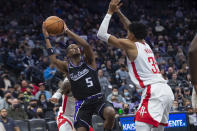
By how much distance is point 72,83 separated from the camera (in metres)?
6.31

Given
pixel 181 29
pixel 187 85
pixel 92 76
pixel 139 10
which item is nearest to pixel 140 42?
pixel 92 76

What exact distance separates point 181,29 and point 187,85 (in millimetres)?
8750

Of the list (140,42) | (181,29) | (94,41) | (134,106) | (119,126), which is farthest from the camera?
(181,29)

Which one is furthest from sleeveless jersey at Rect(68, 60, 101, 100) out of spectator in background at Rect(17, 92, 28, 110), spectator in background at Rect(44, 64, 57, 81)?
spectator in background at Rect(44, 64, 57, 81)

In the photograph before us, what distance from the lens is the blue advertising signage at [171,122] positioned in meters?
10.0

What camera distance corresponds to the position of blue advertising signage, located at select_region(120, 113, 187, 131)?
32.8 ft

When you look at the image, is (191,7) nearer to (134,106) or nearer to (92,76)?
(134,106)

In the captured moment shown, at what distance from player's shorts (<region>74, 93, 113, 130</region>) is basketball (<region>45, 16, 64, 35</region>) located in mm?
1207

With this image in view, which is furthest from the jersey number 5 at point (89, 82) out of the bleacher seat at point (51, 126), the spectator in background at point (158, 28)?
the spectator in background at point (158, 28)

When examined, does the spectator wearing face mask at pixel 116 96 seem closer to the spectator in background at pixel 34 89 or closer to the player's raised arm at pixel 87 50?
the spectator in background at pixel 34 89

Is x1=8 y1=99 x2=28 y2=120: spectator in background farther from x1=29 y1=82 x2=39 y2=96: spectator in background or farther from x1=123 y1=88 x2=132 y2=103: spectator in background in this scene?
x1=123 y1=88 x2=132 y2=103: spectator in background

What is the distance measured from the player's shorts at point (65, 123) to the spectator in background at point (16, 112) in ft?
14.8

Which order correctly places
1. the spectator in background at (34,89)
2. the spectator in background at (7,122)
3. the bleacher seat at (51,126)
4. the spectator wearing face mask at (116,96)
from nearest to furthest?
the spectator in background at (7,122), the bleacher seat at (51,126), the spectator wearing face mask at (116,96), the spectator in background at (34,89)

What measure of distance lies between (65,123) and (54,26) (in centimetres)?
173
